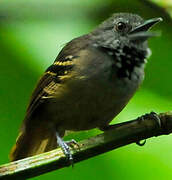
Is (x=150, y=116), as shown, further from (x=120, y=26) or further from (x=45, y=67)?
(x=120, y=26)

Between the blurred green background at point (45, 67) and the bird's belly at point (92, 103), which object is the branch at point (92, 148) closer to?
the blurred green background at point (45, 67)

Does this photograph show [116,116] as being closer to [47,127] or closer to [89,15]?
[47,127]

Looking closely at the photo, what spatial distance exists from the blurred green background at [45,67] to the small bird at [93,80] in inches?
10.2

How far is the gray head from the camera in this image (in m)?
2.90

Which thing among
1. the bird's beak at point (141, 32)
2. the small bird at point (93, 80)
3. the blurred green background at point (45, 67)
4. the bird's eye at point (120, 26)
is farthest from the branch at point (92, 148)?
the bird's eye at point (120, 26)

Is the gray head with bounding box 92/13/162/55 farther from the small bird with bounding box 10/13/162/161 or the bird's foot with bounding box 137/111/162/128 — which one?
the bird's foot with bounding box 137/111/162/128

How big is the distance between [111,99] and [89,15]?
59cm

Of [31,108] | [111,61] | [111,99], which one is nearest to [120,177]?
[111,99]

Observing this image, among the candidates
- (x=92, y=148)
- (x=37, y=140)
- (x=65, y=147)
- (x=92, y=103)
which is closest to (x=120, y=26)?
(x=92, y=103)

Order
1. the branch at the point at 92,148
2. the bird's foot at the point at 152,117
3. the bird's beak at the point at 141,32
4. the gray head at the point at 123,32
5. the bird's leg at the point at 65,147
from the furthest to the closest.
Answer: the gray head at the point at 123,32, the bird's beak at the point at 141,32, the bird's foot at the point at 152,117, the bird's leg at the point at 65,147, the branch at the point at 92,148

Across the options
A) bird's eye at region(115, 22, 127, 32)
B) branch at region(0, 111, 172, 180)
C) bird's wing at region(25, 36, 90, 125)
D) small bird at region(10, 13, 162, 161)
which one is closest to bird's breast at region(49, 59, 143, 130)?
small bird at region(10, 13, 162, 161)

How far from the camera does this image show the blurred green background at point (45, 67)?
228cm

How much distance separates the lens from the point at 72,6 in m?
2.43

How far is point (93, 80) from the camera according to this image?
111 inches
